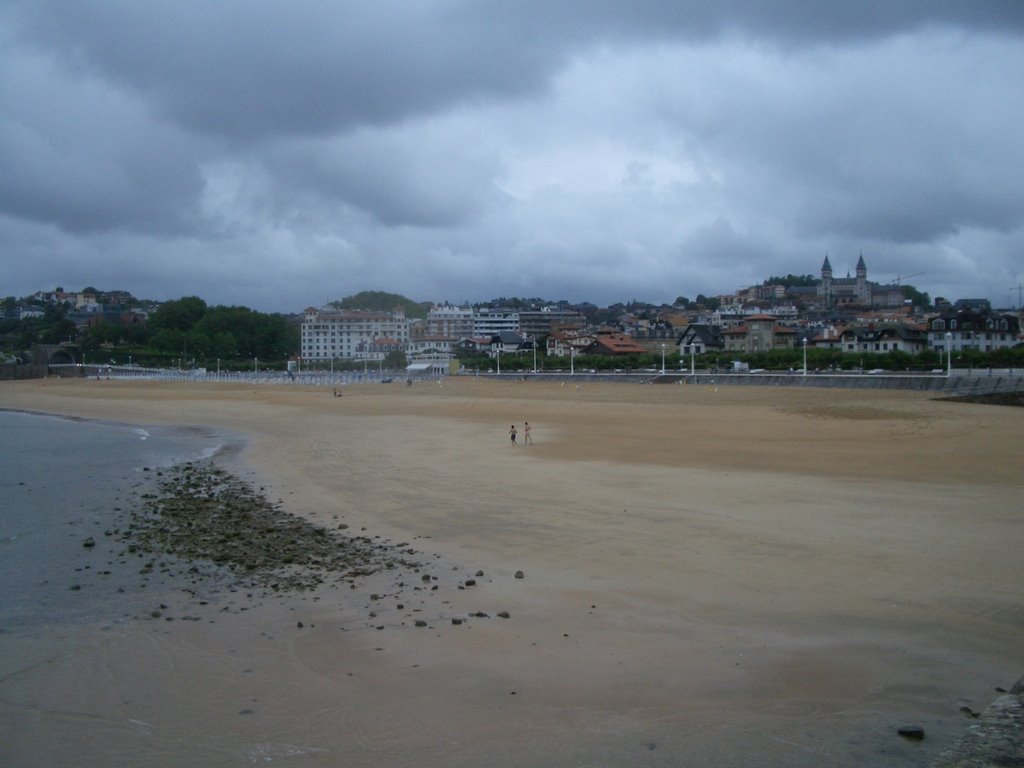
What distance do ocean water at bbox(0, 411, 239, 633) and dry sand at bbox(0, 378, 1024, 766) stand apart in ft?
4.13

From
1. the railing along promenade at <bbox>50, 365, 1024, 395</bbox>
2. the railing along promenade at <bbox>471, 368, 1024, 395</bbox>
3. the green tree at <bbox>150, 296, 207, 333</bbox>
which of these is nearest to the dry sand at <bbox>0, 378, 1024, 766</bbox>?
the railing along promenade at <bbox>471, 368, 1024, 395</bbox>

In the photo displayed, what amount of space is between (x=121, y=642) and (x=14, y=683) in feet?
3.38

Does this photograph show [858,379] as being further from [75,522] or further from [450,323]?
[450,323]

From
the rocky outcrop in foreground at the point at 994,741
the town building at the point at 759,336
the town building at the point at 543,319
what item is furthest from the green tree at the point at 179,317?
the rocky outcrop in foreground at the point at 994,741

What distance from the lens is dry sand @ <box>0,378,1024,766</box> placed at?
559 cm

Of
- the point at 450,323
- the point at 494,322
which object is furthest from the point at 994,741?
the point at 450,323

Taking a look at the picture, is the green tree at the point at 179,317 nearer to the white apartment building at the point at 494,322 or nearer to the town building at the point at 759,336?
the white apartment building at the point at 494,322

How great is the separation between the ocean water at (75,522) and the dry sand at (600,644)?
126cm

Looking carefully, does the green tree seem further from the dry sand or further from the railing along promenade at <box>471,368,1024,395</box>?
the dry sand

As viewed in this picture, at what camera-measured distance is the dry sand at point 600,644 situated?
559cm

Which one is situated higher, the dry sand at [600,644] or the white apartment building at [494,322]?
the white apartment building at [494,322]

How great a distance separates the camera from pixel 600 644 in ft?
24.1

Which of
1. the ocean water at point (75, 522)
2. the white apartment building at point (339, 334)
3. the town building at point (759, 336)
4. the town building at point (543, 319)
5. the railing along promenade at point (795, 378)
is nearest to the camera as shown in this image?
the ocean water at point (75, 522)

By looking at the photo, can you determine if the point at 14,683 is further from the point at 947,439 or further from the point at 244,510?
the point at 947,439
